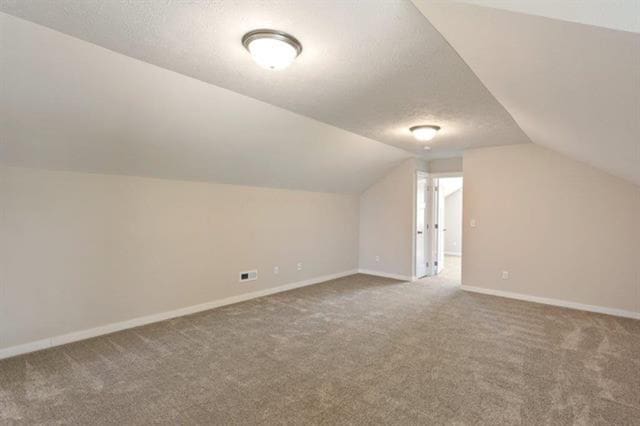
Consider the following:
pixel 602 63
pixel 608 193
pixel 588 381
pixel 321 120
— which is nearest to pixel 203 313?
pixel 321 120

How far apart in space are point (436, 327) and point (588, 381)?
1422 mm

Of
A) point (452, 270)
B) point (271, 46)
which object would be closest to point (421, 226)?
point (452, 270)

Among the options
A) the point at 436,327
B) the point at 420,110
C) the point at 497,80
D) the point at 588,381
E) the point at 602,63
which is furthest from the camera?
the point at 436,327

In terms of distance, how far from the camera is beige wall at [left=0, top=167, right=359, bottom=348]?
9.63ft

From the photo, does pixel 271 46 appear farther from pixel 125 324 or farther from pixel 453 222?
pixel 453 222

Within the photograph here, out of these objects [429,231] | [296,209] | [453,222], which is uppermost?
[296,209]

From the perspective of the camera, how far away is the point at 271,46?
1.98 m

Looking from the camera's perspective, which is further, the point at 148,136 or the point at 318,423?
the point at 148,136

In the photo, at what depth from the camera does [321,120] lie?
387 cm

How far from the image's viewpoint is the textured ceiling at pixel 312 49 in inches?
68.0

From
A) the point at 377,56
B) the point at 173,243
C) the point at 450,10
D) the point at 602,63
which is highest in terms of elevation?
the point at 377,56

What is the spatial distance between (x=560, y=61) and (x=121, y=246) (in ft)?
13.8

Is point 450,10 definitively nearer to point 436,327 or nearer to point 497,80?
point 497,80

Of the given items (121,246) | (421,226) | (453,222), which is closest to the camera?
(121,246)
